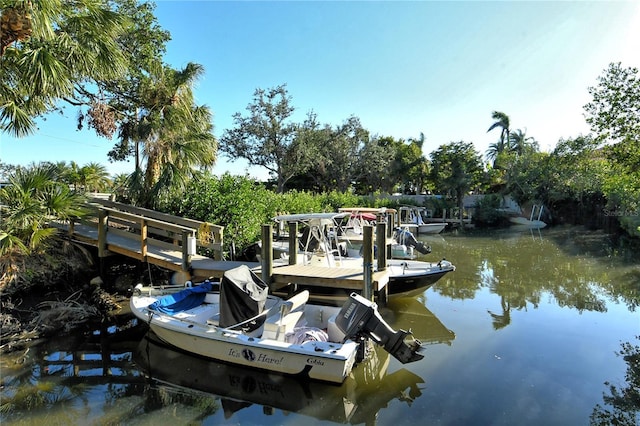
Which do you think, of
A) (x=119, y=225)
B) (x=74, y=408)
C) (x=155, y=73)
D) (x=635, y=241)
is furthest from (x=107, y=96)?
(x=635, y=241)

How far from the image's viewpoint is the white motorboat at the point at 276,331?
211 inches

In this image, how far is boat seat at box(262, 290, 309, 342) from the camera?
5645mm

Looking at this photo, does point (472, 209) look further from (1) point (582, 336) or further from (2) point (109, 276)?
(2) point (109, 276)

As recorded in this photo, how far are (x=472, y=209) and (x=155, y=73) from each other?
98.1ft

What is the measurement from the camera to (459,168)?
31188 mm

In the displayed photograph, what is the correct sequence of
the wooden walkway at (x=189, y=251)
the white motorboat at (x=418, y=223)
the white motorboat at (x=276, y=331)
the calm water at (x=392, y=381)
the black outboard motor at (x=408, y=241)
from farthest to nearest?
the white motorboat at (x=418, y=223)
the black outboard motor at (x=408, y=241)
the wooden walkway at (x=189, y=251)
the white motorboat at (x=276, y=331)
the calm water at (x=392, y=381)

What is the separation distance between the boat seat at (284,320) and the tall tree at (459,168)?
27980mm

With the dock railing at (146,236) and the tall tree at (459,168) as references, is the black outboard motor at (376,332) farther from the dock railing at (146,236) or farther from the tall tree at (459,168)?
the tall tree at (459,168)

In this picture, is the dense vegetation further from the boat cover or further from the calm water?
the boat cover

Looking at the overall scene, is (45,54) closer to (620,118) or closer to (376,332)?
(376,332)

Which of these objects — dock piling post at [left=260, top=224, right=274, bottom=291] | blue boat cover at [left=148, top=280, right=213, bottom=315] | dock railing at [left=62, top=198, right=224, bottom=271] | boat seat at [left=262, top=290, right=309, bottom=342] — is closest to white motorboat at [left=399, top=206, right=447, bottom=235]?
dock railing at [left=62, top=198, right=224, bottom=271]

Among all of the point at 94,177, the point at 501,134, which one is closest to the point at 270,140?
the point at 94,177

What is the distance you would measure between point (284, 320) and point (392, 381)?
6.29 feet

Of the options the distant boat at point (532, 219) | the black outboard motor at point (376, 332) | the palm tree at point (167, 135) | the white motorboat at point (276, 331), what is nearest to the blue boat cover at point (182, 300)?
the white motorboat at point (276, 331)
